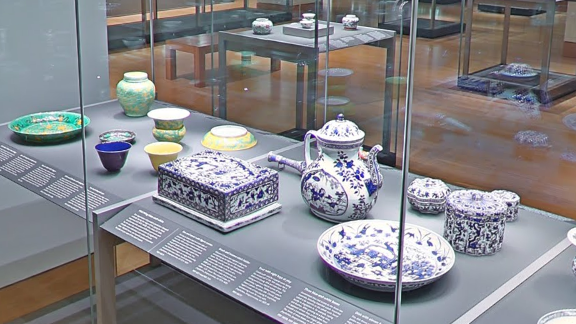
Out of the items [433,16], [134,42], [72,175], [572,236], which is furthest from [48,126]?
[433,16]

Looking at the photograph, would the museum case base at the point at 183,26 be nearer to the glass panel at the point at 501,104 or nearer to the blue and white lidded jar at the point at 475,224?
the glass panel at the point at 501,104

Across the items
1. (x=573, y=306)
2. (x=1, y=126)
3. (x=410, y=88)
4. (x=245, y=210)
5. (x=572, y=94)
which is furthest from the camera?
(x=572, y=94)

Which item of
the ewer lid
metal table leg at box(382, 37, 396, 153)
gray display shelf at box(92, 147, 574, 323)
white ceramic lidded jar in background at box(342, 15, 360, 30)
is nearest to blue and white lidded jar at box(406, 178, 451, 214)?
gray display shelf at box(92, 147, 574, 323)

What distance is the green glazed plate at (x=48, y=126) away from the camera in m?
1.48

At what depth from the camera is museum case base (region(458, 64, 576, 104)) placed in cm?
265

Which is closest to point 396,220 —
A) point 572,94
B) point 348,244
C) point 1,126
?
point 348,244

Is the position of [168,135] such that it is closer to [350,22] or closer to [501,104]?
[350,22]

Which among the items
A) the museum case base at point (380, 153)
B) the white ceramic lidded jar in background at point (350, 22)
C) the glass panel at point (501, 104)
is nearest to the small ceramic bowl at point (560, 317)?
the museum case base at point (380, 153)

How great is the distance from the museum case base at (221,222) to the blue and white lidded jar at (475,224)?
0.95 ft

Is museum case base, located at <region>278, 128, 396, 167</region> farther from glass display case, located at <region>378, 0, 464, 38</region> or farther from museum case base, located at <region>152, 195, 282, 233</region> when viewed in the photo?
glass display case, located at <region>378, 0, 464, 38</region>

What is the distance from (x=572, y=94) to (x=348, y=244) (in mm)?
1972

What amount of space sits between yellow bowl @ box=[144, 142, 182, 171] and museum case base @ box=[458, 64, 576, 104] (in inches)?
68.0

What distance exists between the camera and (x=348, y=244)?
1.04 metres

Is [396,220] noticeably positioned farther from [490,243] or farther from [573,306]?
[573,306]
